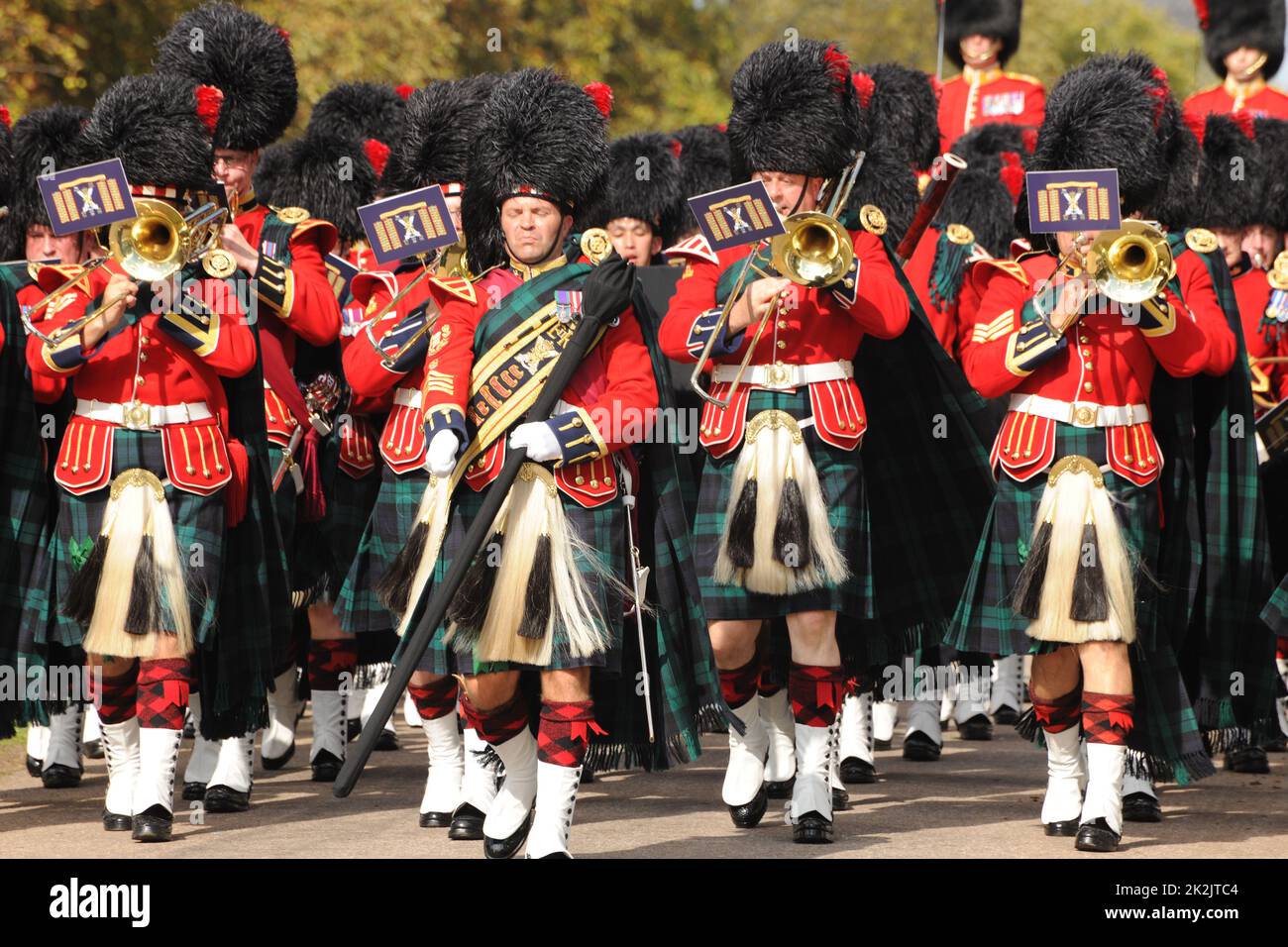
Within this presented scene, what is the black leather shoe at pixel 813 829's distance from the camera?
6695 mm

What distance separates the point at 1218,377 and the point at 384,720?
3.03 meters

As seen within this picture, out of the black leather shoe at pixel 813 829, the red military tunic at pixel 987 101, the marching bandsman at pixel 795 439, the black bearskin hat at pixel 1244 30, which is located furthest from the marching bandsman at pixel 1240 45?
the black leather shoe at pixel 813 829

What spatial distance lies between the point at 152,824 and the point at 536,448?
1799mm

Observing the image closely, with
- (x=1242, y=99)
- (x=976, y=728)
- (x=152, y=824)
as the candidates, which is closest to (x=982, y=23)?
(x=1242, y=99)

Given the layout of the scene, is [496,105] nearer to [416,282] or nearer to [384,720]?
[416,282]

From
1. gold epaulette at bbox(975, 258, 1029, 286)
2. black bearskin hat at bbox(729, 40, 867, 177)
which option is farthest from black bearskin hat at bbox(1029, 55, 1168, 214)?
black bearskin hat at bbox(729, 40, 867, 177)

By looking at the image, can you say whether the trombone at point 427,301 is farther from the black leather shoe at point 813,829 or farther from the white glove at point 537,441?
the black leather shoe at point 813,829

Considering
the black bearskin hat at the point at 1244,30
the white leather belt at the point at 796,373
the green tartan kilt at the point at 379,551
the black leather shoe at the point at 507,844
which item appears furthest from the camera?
the black bearskin hat at the point at 1244,30

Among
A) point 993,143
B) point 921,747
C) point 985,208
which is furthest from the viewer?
point 993,143

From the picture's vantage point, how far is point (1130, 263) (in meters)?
6.44

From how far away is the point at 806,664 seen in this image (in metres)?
6.83

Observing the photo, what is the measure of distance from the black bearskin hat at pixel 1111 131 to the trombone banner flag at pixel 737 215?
1.11 m

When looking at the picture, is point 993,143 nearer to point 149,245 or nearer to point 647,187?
point 647,187

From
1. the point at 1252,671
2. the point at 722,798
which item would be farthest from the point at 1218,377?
the point at 722,798
